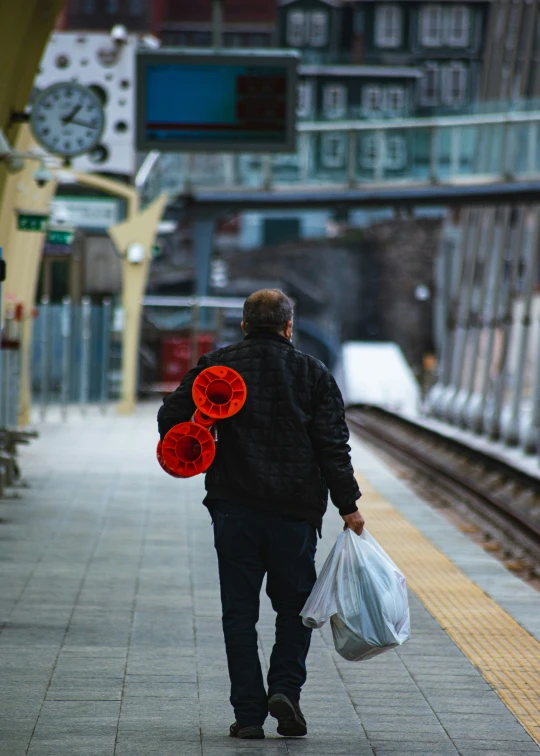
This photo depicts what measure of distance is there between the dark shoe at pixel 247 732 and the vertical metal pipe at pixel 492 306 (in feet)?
65.8

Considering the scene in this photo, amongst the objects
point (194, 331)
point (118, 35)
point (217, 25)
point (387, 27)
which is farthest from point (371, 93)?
point (217, 25)

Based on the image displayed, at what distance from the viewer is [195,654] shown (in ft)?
22.1

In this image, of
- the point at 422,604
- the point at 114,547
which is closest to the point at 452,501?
the point at 114,547

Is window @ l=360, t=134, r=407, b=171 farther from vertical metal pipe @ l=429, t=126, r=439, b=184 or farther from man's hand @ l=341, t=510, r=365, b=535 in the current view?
man's hand @ l=341, t=510, r=365, b=535

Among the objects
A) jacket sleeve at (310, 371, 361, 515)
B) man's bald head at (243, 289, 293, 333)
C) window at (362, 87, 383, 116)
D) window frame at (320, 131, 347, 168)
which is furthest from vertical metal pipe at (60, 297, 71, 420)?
window at (362, 87, 383, 116)

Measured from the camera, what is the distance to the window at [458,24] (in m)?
70.7

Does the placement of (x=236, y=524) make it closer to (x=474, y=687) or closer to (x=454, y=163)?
(x=474, y=687)

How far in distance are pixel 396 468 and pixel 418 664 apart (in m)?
14.4

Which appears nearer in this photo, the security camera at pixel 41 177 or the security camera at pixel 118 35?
the security camera at pixel 41 177

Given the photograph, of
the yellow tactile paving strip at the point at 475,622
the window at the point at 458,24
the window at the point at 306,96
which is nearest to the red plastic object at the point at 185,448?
the yellow tactile paving strip at the point at 475,622

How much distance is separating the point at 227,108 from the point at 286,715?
39.6 feet

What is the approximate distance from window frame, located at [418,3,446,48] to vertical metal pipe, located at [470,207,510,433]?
46.4 meters

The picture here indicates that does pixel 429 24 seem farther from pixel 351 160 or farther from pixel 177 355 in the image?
pixel 177 355

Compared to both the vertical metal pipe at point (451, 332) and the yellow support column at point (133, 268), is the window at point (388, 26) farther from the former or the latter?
the yellow support column at point (133, 268)
